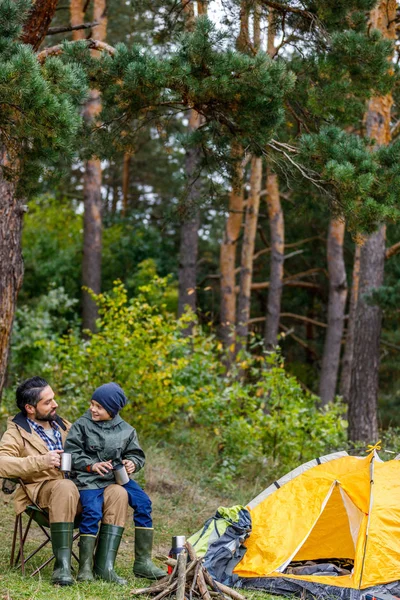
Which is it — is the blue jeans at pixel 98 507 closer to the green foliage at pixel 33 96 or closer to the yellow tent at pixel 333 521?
the yellow tent at pixel 333 521

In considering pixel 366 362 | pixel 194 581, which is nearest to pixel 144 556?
pixel 194 581

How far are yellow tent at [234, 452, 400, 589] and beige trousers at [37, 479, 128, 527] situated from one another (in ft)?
3.00

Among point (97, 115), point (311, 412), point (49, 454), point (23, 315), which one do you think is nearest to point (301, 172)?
point (97, 115)

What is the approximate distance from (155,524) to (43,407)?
2208 millimetres

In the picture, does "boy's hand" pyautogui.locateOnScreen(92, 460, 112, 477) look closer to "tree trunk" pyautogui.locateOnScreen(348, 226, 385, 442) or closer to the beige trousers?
the beige trousers

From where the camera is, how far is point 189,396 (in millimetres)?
8234

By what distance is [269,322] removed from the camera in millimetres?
14281

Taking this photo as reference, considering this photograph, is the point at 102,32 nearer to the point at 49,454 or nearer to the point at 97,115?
the point at 97,115

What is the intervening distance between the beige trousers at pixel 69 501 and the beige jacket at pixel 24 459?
0.08m

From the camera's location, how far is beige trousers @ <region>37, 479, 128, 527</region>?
4.32 metres

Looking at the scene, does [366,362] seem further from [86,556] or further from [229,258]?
[229,258]

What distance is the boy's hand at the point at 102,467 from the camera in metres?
4.45

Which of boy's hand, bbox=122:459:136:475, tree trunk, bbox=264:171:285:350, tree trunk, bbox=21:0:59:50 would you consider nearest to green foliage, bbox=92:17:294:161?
tree trunk, bbox=21:0:59:50

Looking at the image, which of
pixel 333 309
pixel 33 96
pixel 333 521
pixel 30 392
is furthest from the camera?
pixel 333 309
